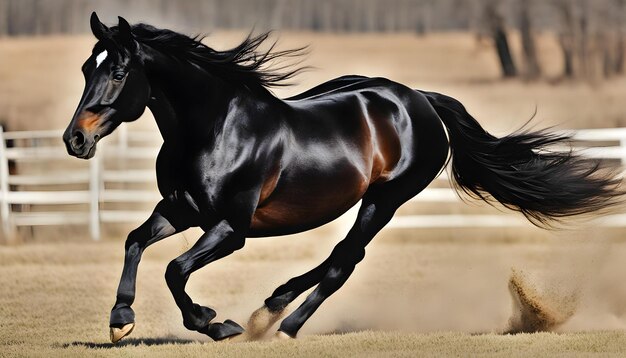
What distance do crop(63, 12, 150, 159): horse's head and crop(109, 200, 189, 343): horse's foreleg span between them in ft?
1.68

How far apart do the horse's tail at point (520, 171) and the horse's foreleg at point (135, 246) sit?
1936 millimetres

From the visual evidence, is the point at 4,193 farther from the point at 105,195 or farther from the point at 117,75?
the point at 117,75

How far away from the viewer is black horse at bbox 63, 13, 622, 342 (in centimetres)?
491

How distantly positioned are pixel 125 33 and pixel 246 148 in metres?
0.78

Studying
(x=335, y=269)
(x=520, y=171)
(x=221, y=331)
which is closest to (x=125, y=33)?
(x=221, y=331)

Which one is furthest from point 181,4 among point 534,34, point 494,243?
point 494,243

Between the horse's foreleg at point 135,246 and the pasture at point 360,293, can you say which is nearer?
the horse's foreleg at point 135,246

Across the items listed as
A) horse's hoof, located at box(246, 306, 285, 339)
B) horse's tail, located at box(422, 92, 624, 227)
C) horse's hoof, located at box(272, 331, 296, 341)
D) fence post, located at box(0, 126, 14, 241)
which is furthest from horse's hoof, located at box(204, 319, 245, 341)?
fence post, located at box(0, 126, 14, 241)

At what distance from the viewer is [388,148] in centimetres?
586

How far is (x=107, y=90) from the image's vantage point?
4.82m

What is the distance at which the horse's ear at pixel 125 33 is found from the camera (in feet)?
16.0

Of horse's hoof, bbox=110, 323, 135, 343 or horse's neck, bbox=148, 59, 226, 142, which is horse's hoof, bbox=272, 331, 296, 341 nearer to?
horse's hoof, bbox=110, 323, 135, 343

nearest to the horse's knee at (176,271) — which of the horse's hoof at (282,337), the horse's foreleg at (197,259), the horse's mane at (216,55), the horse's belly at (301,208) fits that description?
the horse's foreleg at (197,259)

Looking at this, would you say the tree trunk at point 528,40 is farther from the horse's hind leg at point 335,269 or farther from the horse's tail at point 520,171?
the horse's hind leg at point 335,269
